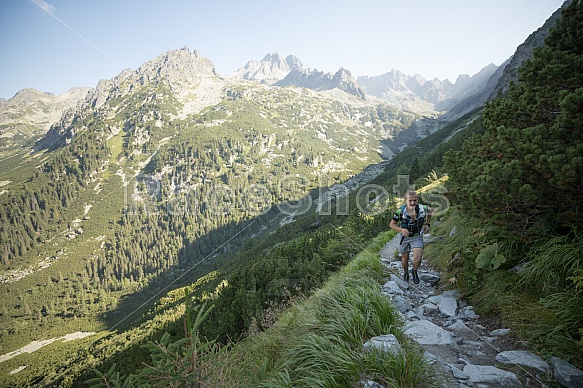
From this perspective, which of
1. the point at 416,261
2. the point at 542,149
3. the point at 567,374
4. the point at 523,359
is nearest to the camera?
the point at 567,374

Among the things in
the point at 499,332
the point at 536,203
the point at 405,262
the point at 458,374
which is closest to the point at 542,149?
the point at 536,203

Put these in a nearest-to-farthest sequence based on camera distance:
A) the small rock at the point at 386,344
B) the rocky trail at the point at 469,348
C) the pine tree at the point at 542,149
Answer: the rocky trail at the point at 469,348, the small rock at the point at 386,344, the pine tree at the point at 542,149

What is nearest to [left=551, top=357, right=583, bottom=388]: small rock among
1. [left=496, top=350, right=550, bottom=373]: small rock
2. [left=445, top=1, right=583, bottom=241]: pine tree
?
[left=496, top=350, right=550, bottom=373]: small rock

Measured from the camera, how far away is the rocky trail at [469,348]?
258 cm

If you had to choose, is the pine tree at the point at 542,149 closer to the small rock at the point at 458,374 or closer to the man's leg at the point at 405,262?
the man's leg at the point at 405,262

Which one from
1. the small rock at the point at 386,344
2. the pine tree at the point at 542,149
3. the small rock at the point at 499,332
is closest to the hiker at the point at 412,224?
the pine tree at the point at 542,149

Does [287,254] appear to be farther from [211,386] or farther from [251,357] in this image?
[211,386]

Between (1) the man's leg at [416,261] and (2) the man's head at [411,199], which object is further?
(2) the man's head at [411,199]

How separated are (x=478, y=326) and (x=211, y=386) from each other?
3.72m

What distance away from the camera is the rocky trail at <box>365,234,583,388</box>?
2.58m

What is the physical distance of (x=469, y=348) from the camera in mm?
3352

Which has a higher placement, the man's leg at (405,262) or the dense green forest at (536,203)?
the dense green forest at (536,203)

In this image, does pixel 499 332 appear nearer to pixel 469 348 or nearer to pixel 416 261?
Result: pixel 469 348

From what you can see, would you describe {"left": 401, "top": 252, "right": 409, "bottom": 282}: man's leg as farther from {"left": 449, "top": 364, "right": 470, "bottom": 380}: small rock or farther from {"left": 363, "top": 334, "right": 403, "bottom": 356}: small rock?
{"left": 449, "top": 364, "right": 470, "bottom": 380}: small rock
